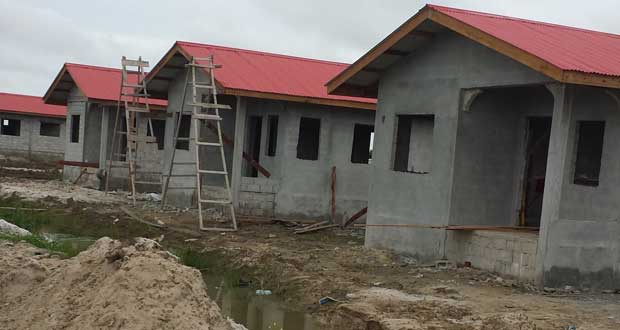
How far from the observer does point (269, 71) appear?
61.0 feet

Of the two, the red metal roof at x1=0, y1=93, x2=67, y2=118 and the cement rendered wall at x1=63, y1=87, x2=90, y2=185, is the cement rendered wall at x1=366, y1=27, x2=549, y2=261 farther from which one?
the red metal roof at x1=0, y1=93, x2=67, y2=118

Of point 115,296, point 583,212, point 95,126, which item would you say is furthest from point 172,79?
point 115,296

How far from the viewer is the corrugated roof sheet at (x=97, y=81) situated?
24.0m

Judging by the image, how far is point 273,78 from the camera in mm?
17891

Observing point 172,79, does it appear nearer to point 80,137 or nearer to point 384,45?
point 80,137

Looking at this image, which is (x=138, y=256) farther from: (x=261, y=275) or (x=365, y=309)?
(x=261, y=275)

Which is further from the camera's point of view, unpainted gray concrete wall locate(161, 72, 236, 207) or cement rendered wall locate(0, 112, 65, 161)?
cement rendered wall locate(0, 112, 65, 161)

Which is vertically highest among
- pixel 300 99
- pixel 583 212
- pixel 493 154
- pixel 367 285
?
pixel 300 99

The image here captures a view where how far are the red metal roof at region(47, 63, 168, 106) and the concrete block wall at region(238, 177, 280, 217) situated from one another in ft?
26.9

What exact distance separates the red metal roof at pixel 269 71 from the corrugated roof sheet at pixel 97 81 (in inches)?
239

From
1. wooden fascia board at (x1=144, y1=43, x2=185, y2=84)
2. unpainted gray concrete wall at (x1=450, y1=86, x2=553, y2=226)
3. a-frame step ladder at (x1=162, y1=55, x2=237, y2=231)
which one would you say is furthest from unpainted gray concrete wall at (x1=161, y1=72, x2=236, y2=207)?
unpainted gray concrete wall at (x1=450, y1=86, x2=553, y2=226)

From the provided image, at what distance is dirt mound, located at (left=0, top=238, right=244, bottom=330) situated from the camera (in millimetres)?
6363

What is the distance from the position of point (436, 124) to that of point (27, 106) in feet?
98.2

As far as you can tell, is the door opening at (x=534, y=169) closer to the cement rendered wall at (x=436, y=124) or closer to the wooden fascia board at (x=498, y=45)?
the cement rendered wall at (x=436, y=124)
